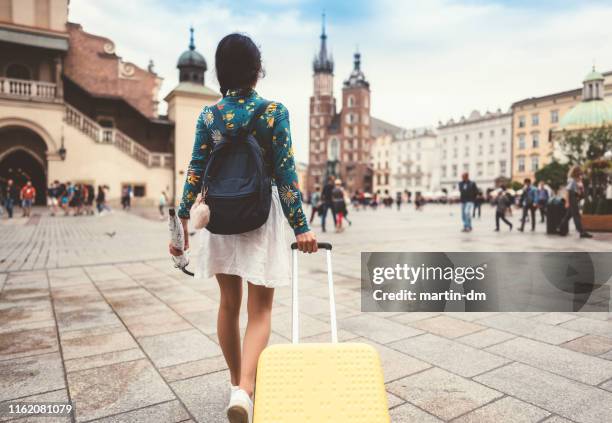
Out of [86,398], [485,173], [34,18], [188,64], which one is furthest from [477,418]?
[485,173]

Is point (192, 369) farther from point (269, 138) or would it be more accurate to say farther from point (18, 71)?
point (18, 71)

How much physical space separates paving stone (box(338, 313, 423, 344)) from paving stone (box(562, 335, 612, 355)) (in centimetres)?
116

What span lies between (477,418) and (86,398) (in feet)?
7.30

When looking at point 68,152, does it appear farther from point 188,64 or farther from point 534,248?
point 534,248

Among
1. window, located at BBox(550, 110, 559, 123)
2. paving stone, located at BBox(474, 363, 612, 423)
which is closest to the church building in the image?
window, located at BBox(550, 110, 559, 123)

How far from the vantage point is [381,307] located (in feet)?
15.5

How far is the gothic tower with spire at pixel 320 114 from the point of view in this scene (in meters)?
106

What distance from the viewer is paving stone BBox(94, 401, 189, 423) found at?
240cm

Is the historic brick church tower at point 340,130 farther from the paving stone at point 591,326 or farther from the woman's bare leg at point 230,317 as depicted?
the woman's bare leg at point 230,317

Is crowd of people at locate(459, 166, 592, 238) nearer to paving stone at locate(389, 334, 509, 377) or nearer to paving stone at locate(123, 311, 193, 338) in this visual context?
paving stone at locate(389, 334, 509, 377)

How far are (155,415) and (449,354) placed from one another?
211 cm

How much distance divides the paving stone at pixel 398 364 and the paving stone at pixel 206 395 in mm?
1048

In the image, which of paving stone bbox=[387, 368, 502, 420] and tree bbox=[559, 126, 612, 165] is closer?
paving stone bbox=[387, 368, 502, 420]

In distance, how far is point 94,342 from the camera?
12.0 ft
